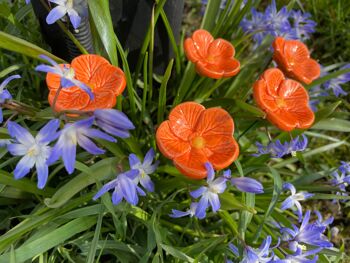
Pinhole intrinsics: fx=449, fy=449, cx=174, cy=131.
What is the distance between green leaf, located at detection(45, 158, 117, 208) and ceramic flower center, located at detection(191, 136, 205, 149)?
22 centimetres

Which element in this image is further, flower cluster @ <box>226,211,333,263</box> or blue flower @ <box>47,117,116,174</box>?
flower cluster @ <box>226,211,333,263</box>

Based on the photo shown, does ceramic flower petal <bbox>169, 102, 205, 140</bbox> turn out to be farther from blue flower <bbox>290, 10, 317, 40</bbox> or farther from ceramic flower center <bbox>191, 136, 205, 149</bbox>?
blue flower <bbox>290, 10, 317, 40</bbox>

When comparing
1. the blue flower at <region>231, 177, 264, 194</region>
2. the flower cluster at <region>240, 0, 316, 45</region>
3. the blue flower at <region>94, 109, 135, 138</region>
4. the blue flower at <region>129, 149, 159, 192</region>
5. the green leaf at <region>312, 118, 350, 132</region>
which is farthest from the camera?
the flower cluster at <region>240, 0, 316, 45</region>

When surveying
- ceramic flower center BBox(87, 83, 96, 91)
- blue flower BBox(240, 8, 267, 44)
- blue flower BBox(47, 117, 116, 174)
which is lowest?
blue flower BBox(240, 8, 267, 44)

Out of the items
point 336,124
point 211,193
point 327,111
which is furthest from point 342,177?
point 211,193

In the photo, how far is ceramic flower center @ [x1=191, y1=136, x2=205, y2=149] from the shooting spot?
1094 millimetres

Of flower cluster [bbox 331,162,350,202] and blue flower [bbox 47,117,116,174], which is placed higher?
blue flower [bbox 47,117,116,174]

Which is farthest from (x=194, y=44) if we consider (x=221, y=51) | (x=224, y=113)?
(x=224, y=113)

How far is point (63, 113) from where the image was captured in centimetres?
86

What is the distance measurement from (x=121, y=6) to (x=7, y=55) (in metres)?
0.47

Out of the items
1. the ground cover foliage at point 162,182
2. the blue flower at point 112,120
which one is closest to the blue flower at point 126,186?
the ground cover foliage at point 162,182

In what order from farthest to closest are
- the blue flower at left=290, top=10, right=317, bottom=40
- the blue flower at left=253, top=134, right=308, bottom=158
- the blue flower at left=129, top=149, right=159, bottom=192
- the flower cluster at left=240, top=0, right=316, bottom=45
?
the blue flower at left=290, top=10, right=317, bottom=40
the flower cluster at left=240, top=0, right=316, bottom=45
the blue flower at left=253, top=134, right=308, bottom=158
the blue flower at left=129, top=149, right=159, bottom=192

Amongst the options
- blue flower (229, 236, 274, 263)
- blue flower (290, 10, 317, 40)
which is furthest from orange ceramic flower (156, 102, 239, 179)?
blue flower (290, 10, 317, 40)

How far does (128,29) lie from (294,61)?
57 cm
